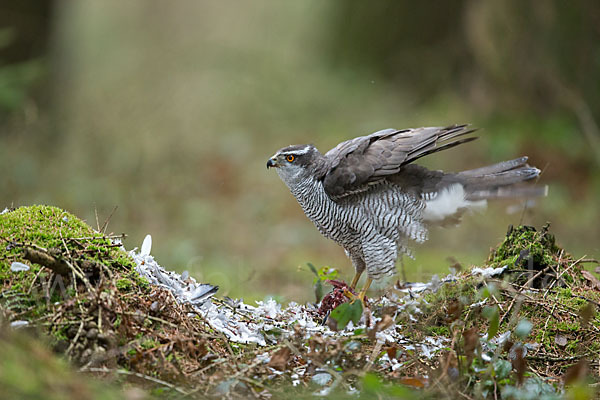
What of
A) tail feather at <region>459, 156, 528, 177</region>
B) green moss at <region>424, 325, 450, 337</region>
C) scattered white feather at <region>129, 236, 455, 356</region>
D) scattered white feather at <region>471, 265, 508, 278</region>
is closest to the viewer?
scattered white feather at <region>129, 236, 455, 356</region>

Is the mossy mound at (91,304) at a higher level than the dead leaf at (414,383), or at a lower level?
higher

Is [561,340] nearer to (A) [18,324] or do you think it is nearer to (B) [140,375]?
(B) [140,375]

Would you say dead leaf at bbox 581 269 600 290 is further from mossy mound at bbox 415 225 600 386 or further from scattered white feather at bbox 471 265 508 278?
scattered white feather at bbox 471 265 508 278

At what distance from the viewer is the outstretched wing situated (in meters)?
4.51

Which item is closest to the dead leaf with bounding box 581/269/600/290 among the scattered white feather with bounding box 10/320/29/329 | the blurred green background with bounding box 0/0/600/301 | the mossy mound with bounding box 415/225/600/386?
the mossy mound with bounding box 415/225/600/386

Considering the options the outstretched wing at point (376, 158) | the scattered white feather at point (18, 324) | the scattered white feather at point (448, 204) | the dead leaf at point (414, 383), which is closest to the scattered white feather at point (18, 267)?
the scattered white feather at point (18, 324)

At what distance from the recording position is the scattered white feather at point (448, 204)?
4707 millimetres

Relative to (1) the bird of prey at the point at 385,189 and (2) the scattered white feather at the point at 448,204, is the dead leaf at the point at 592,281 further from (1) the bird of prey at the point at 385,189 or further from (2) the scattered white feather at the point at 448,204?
(2) the scattered white feather at the point at 448,204

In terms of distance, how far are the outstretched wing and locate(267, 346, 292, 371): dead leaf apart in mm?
1761

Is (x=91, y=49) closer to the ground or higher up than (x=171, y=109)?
higher up

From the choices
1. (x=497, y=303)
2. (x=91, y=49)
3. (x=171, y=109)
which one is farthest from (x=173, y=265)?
(x=91, y=49)

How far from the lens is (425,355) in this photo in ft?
11.4

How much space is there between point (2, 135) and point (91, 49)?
25.9 ft

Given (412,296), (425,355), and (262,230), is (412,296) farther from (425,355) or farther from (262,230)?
(262,230)
